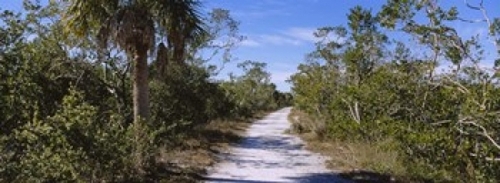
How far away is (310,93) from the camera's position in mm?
28203

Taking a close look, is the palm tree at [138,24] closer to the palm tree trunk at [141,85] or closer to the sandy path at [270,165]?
the palm tree trunk at [141,85]

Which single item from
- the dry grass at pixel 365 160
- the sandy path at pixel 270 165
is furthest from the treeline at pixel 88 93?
the dry grass at pixel 365 160

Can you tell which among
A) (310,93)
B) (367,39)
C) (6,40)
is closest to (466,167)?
(6,40)

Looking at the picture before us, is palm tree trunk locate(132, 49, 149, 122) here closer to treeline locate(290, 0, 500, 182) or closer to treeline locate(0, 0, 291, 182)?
treeline locate(0, 0, 291, 182)

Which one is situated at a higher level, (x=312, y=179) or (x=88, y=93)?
(x=88, y=93)

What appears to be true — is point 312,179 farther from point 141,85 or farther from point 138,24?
point 138,24

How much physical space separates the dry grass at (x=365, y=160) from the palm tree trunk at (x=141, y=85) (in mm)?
5482

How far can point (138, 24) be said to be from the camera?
12.0 m

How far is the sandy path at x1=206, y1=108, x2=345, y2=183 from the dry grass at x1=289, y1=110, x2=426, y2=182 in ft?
1.48

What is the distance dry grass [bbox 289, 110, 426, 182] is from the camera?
12.9 meters

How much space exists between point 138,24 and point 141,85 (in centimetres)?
151

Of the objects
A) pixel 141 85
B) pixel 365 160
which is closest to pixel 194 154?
pixel 141 85

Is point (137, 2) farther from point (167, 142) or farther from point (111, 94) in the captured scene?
point (167, 142)

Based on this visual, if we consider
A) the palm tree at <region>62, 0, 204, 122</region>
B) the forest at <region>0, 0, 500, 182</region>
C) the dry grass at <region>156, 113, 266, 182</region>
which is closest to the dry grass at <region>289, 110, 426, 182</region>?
the forest at <region>0, 0, 500, 182</region>
